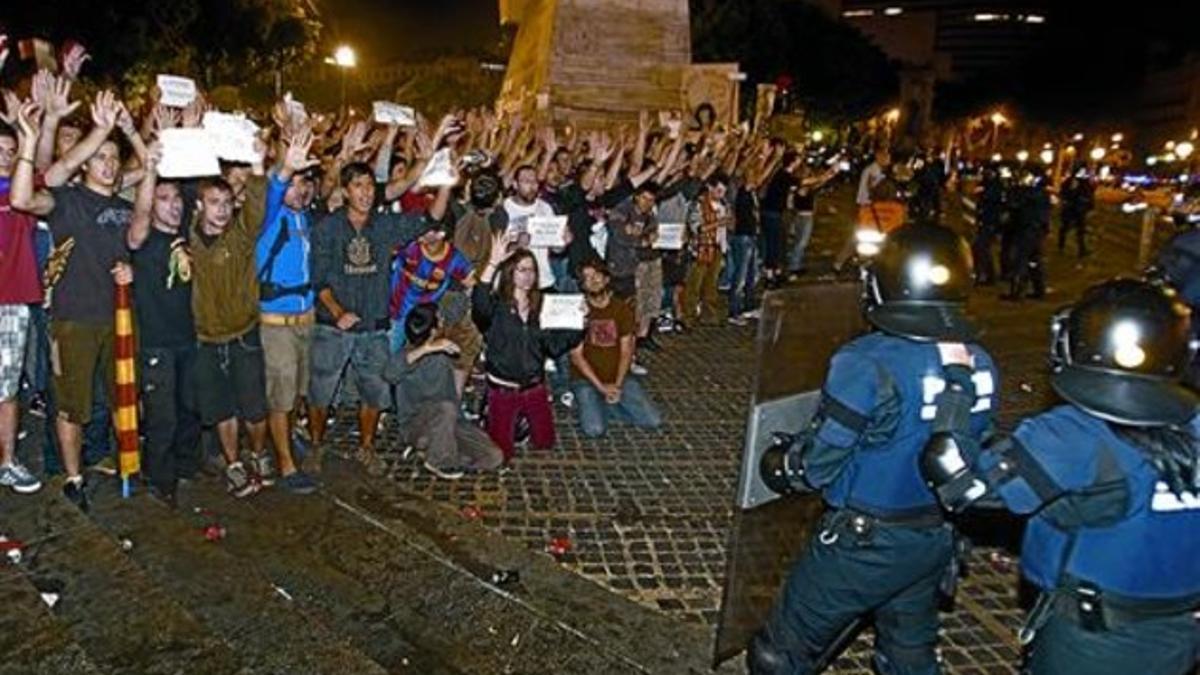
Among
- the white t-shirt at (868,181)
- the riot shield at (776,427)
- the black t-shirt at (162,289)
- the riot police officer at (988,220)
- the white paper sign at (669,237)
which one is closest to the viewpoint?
the riot shield at (776,427)

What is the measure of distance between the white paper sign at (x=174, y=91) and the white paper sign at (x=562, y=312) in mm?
2640

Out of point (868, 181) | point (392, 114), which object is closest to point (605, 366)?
point (392, 114)

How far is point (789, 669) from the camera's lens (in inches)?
139

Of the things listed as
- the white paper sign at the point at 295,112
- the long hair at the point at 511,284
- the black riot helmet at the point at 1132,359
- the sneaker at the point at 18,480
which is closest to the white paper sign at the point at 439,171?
the long hair at the point at 511,284

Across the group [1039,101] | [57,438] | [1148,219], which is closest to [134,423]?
[57,438]

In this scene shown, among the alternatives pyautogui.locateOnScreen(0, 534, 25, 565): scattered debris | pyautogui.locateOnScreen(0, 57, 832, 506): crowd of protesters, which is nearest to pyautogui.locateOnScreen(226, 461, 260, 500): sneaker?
pyautogui.locateOnScreen(0, 57, 832, 506): crowd of protesters

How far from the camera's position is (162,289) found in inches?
213

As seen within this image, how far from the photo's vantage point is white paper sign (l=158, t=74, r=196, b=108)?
6.02 metres

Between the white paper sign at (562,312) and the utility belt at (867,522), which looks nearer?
the utility belt at (867,522)

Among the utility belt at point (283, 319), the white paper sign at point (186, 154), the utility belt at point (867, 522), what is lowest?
the utility belt at point (867, 522)

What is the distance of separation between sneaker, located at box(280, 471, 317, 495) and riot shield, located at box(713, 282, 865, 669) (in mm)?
2883

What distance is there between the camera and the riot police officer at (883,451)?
324 centimetres

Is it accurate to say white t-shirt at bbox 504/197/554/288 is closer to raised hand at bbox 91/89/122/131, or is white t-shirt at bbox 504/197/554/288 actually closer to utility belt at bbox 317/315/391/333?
utility belt at bbox 317/315/391/333

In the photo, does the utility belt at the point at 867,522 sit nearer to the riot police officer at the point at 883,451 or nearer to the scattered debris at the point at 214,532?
the riot police officer at the point at 883,451
